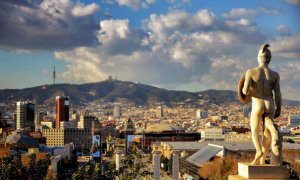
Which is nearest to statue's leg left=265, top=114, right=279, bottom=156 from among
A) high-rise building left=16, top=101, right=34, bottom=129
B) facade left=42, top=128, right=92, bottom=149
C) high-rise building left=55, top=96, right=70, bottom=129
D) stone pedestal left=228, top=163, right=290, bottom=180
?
stone pedestal left=228, top=163, right=290, bottom=180

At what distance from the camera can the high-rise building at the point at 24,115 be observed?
155m

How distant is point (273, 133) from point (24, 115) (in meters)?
152

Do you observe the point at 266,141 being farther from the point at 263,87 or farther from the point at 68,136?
the point at 68,136

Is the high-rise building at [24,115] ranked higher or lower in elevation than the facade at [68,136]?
higher

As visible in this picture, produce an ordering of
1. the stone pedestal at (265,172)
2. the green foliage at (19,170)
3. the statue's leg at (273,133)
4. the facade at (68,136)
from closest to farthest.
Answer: the stone pedestal at (265,172)
the statue's leg at (273,133)
the green foliage at (19,170)
the facade at (68,136)

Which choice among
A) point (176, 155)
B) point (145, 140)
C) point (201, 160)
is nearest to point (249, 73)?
point (176, 155)

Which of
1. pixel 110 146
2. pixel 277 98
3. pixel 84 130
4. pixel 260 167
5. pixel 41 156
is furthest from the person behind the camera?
pixel 84 130

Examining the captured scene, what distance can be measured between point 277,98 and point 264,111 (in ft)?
1.01

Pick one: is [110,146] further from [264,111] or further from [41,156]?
[264,111]

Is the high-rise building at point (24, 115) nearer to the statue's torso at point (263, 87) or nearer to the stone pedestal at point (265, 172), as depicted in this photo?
the statue's torso at point (263, 87)

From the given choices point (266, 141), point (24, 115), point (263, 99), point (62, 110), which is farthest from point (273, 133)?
point (24, 115)

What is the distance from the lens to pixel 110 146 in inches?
4173

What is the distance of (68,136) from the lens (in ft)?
406

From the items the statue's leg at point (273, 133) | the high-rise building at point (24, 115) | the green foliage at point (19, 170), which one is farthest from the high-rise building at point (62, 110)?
the statue's leg at point (273, 133)
